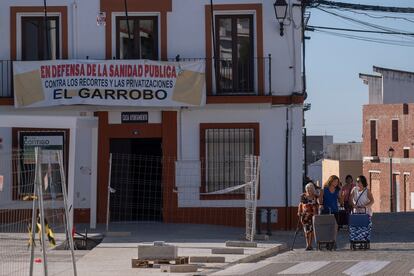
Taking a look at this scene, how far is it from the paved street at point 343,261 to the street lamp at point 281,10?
18.5 ft

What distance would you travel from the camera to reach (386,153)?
173 ft

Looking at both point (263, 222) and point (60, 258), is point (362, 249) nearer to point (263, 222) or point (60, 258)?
point (263, 222)

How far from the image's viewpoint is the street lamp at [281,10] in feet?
76.7

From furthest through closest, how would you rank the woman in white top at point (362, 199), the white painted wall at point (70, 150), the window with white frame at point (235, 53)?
1. the window with white frame at point (235, 53)
2. the woman in white top at point (362, 199)
3. the white painted wall at point (70, 150)

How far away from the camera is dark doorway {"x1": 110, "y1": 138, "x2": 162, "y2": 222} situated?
23.8 m

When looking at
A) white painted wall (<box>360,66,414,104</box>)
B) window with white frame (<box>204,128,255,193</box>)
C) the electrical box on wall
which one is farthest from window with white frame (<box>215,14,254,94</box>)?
white painted wall (<box>360,66,414,104</box>)

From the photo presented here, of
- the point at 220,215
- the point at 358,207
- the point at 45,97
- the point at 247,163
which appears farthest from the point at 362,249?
the point at 45,97

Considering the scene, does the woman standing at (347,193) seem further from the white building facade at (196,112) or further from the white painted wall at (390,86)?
the white painted wall at (390,86)

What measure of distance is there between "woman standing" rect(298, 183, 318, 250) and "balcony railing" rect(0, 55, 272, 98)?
4.92 metres

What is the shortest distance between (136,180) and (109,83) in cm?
266

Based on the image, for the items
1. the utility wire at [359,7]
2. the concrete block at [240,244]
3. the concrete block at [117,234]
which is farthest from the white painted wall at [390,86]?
the concrete block at [240,244]

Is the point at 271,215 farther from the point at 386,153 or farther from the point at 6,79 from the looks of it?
the point at 386,153

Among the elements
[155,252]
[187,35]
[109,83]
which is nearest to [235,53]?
[187,35]

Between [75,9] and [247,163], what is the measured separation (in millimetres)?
6670
